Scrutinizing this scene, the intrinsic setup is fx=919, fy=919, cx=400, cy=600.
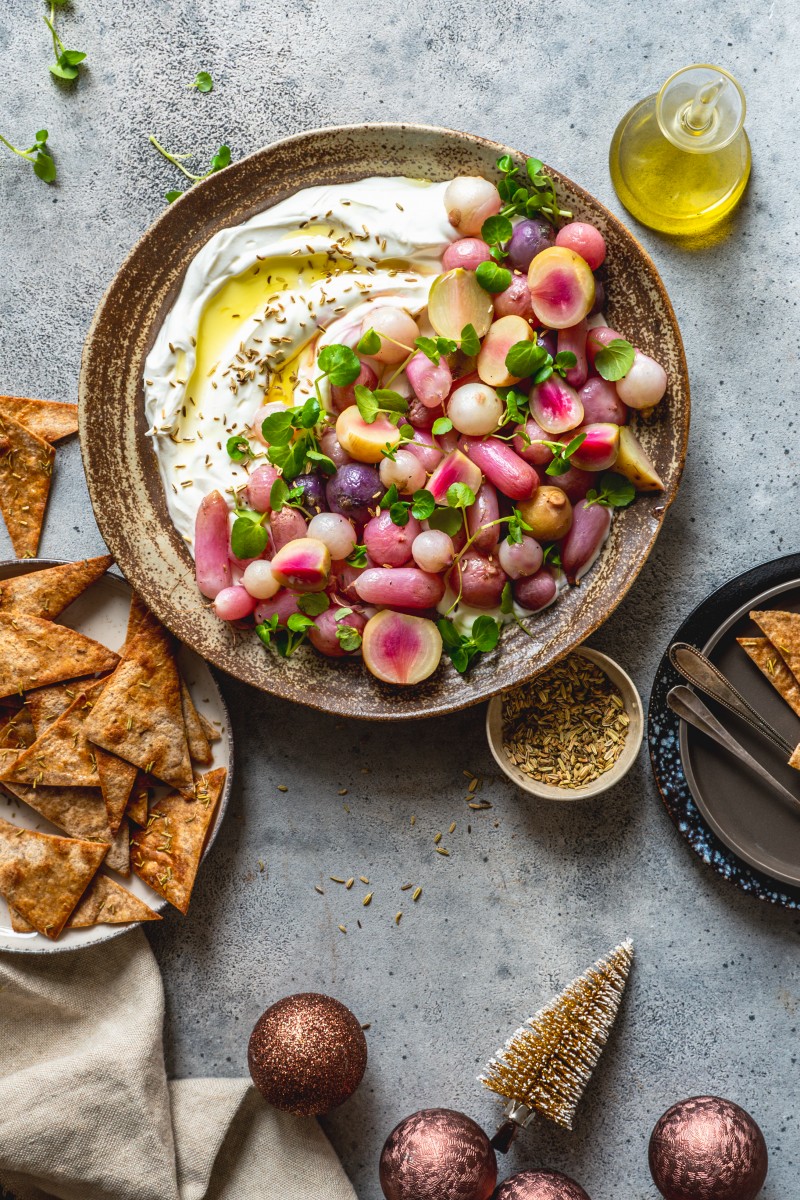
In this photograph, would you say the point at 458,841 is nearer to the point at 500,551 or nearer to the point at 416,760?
the point at 416,760

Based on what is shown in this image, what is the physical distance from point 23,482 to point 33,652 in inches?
13.6

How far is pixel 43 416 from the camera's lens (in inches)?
70.3

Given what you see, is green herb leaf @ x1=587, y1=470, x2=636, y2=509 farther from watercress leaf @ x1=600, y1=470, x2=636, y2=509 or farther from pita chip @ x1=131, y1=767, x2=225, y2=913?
pita chip @ x1=131, y1=767, x2=225, y2=913

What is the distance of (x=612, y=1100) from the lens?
177cm

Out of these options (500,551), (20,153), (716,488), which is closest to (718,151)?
(716,488)

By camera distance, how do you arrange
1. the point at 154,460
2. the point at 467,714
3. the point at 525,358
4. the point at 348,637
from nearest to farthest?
1. the point at 525,358
2. the point at 348,637
3. the point at 154,460
4. the point at 467,714

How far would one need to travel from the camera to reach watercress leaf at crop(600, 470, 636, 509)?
62.8 inches

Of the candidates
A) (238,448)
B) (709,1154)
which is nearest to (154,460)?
(238,448)

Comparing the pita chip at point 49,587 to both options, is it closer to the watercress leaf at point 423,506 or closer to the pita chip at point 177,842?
the pita chip at point 177,842

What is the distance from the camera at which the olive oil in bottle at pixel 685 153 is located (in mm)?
1606

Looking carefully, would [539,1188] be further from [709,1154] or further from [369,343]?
[369,343]

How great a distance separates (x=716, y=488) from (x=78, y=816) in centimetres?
135

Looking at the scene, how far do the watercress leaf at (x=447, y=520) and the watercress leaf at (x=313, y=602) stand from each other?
0.23 metres

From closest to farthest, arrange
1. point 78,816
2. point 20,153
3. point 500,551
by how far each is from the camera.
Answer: point 500,551 < point 78,816 < point 20,153
